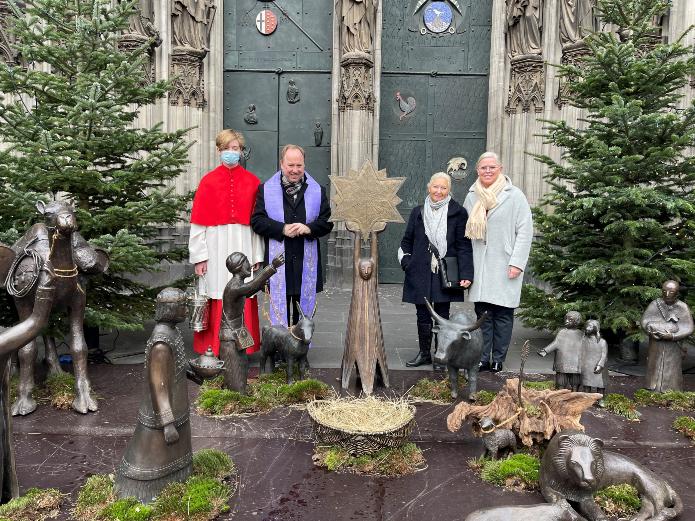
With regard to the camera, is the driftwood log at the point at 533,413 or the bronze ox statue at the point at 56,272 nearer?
the driftwood log at the point at 533,413

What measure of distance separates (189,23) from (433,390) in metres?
8.67

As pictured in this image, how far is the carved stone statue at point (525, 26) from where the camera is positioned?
36.6 feet

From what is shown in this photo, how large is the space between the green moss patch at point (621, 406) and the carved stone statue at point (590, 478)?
5.52 ft

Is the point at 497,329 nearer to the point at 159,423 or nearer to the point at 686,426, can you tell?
the point at 686,426

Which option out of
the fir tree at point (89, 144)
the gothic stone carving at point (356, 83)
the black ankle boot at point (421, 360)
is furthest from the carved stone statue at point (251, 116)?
the black ankle boot at point (421, 360)

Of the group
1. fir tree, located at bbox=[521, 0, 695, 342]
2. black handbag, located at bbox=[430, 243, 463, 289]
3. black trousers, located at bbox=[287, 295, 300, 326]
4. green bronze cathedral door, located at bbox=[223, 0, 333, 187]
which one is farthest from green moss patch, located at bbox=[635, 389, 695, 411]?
green bronze cathedral door, located at bbox=[223, 0, 333, 187]

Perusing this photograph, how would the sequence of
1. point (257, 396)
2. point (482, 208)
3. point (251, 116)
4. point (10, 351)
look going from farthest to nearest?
1. point (251, 116)
2. point (482, 208)
3. point (257, 396)
4. point (10, 351)

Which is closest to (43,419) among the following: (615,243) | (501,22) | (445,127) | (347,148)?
(615,243)

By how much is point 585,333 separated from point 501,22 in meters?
8.47

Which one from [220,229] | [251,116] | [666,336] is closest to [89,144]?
[220,229]

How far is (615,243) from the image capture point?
23.3 feet

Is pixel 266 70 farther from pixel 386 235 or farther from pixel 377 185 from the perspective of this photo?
pixel 377 185

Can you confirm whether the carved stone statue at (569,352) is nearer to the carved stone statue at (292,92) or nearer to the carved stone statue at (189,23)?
the carved stone statue at (292,92)

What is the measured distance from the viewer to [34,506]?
3.40m
